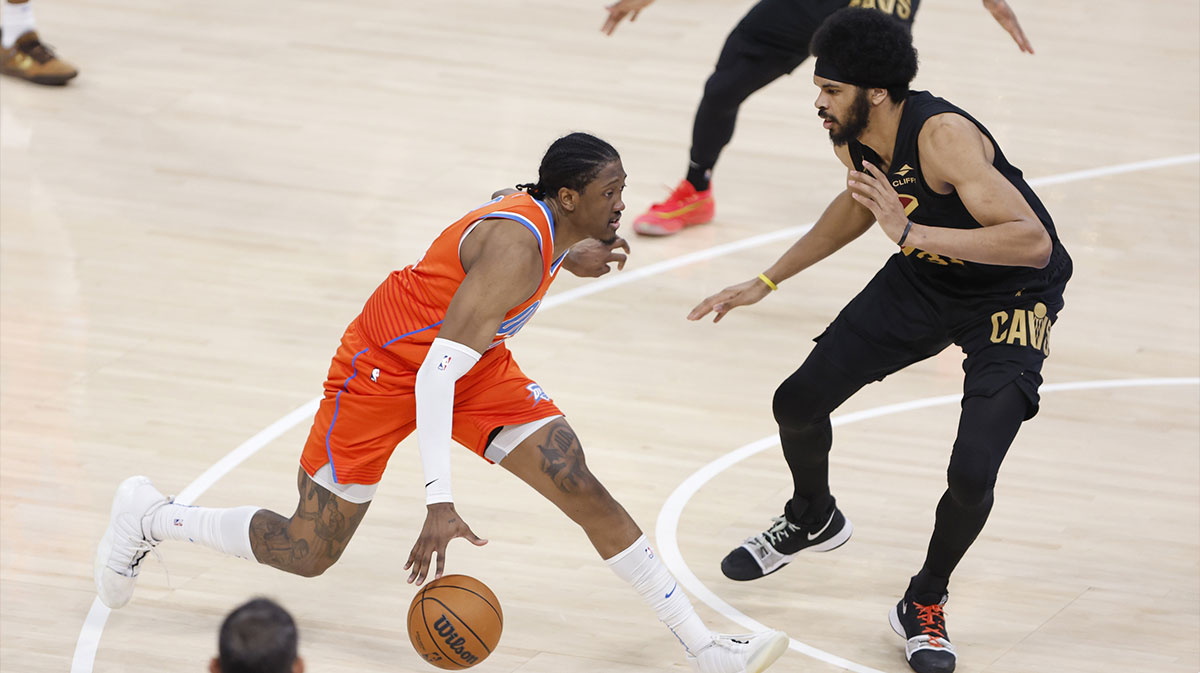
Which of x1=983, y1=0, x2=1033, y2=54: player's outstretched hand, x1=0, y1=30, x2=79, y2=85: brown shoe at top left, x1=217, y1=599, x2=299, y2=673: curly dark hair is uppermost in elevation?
x1=983, y1=0, x2=1033, y2=54: player's outstretched hand

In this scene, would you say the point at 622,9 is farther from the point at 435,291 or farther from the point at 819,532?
the point at 435,291

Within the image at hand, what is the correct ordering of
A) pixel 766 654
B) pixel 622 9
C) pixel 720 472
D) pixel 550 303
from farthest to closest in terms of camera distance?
pixel 622 9
pixel 550 303
pixel 720 472
pixel 766 654

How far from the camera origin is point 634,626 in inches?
193

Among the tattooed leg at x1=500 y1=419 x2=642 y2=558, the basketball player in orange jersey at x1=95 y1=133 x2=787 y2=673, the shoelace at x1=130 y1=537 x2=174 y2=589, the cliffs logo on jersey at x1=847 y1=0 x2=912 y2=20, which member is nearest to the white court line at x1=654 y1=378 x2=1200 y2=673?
the basketball player in orange jersey at x1=95 y1=133 x2=787 y2=673

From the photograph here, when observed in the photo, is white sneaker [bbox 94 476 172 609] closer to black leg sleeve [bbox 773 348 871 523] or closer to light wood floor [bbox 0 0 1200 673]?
light wood floor [bbox 0 0 1200 673]

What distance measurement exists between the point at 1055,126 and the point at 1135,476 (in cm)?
434

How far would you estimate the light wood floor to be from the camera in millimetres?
5004

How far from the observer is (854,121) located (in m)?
4.50

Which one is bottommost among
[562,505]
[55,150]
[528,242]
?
[55,150]

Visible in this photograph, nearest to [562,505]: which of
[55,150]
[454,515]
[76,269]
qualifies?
[454,515]

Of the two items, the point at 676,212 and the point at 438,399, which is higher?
the point at 438,399

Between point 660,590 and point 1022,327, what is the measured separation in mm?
1349

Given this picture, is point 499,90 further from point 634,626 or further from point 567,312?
point 634,626

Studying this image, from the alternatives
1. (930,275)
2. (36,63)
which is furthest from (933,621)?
(36,63)
